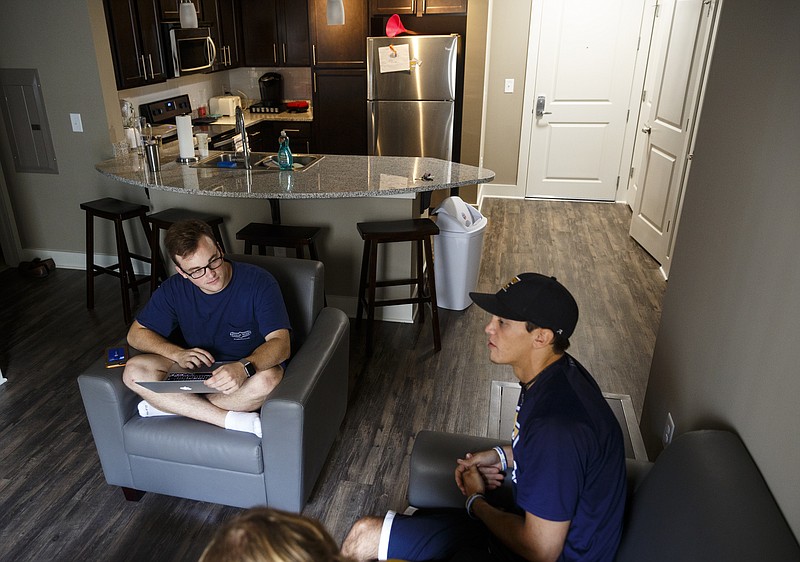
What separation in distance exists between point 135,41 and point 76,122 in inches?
28.7

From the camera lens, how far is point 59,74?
12.6 ft

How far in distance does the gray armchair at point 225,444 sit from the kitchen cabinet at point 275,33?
14.1 feet

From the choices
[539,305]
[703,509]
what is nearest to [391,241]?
[539,305]

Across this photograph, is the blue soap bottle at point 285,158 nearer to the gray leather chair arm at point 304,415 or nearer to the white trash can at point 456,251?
the white trash can at point 456,251

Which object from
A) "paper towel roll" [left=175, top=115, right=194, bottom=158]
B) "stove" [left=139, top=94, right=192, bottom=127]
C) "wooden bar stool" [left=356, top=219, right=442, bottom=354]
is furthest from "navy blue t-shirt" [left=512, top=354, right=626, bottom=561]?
"stove" [left=139, top=94, right=192, bottom=127]

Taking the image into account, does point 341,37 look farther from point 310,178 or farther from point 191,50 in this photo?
point 310,178

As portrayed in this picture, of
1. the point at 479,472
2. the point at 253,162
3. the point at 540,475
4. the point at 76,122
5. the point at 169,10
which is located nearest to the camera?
the point at 540,475

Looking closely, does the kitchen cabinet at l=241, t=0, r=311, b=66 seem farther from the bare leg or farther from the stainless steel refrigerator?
the bare leg

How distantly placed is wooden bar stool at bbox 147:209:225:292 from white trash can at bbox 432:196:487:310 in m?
1.33

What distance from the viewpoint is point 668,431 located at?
2010 mm

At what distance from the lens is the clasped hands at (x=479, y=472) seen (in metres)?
1.59

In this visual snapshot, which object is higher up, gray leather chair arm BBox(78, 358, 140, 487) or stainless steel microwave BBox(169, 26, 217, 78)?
stainless steel microwave BBox(169, 26, 217, 78)

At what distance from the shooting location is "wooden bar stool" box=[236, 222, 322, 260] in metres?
3.19

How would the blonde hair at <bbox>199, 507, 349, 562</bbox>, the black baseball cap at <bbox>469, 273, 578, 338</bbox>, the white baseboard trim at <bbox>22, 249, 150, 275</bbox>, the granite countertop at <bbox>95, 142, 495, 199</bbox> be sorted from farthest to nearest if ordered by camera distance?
the white baseboard trim at <bbox>22, 249, 150, 275</bbox> → the granite countertop at <bbox>95, 142, 495, 199</bbox> → the black baseball cap at <bbox>469, 273, 578, 338</bbox> → the blonde hair at <bbox>199, 507, 349, 562</bbox>
